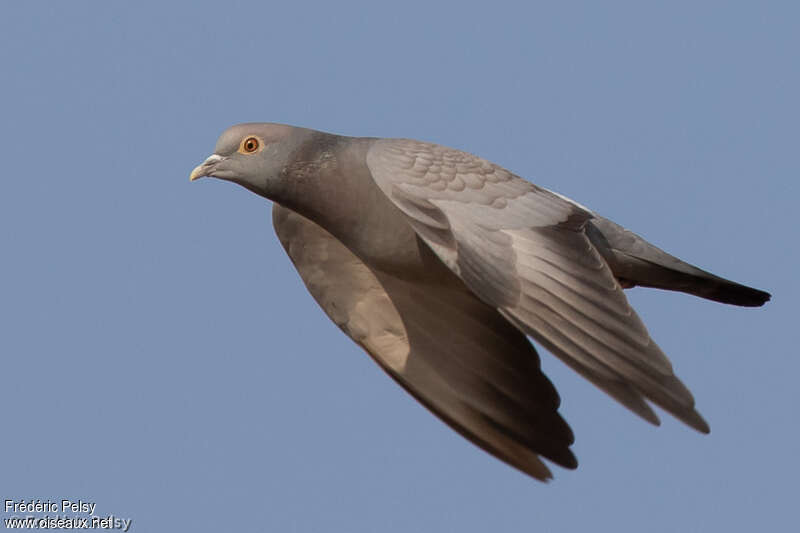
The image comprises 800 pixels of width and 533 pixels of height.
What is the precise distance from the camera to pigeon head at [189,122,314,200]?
25.8ft

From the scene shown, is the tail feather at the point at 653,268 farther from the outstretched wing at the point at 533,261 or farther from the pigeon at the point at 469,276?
the outstretched wing at the point at 533,261

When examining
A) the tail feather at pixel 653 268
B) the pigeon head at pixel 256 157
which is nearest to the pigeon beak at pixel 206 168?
the pigeon head at pixel 256 157

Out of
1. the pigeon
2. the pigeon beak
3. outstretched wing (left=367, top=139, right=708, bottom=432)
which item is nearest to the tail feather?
the pigeon

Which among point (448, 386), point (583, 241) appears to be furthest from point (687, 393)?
point (448, 386)

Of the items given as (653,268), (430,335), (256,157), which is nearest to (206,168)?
(256,157)

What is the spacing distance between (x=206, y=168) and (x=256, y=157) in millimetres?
292

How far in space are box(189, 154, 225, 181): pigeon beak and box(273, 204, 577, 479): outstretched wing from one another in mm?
895

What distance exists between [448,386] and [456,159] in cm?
167

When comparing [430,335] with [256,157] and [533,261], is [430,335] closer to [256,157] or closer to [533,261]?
[256,157]

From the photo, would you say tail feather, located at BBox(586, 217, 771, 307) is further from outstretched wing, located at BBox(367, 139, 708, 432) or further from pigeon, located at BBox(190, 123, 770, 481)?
outstretched wing, located at BBox(367, 139, 708, 432)

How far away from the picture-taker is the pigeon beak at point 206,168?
793cm

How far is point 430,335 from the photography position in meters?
8.78

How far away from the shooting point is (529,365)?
336 inches

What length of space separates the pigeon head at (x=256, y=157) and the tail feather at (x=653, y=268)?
1750mm
